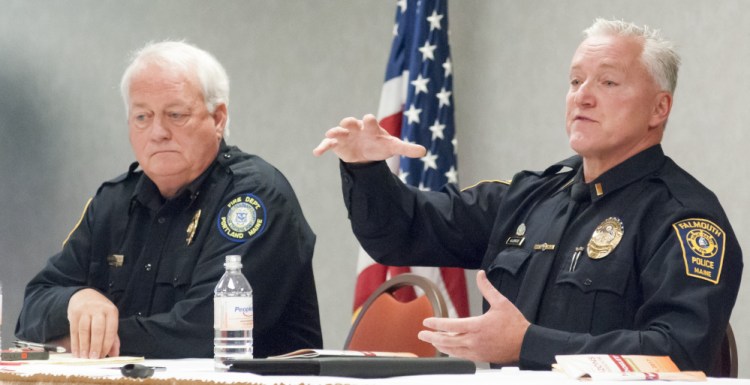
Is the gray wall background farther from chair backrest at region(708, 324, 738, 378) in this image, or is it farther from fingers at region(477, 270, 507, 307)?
fingers at region(477, 270, 507, 307)

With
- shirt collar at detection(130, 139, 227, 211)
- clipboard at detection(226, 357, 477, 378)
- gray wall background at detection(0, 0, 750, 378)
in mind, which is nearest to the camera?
clipboard at detection(226, 357, 477, 378)

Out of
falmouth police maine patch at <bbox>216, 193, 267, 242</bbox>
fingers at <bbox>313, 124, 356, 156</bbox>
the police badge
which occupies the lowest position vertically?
the police badge

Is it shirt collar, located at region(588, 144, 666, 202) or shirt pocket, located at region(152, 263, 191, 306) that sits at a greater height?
shirt collar, located at region(588, 144, 666, 202)

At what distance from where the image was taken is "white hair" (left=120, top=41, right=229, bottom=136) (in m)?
3.25

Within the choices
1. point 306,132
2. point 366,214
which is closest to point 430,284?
point 366,214

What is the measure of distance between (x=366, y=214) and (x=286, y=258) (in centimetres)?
29

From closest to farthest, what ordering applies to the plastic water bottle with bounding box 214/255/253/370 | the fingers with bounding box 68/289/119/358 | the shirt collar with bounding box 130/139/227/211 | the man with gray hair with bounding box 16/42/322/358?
the plastic water bottle with bounding box 214/255/253/370
the fingers with bounding box 68/289/119/358
the man with gray hair with bounding box 16/42/322/358
the shirt collar with bounding box 130/139/227/211

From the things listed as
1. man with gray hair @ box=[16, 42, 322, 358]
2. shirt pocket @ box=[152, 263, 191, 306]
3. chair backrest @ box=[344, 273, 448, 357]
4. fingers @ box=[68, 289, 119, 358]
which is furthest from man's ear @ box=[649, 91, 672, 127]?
fingers @ box=[68, 289, 119, 358]

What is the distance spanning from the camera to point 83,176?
523 centimetres

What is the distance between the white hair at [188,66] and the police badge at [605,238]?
1329 millimetres

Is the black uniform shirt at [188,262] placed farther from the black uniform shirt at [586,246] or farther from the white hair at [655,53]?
the white hair at [655,53]

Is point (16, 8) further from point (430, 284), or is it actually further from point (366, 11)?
point (430, 284)

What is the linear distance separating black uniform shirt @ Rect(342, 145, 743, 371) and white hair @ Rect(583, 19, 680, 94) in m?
0.19

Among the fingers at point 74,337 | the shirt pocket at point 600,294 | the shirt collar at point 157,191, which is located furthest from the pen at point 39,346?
the shirt pocket at point 600,294
